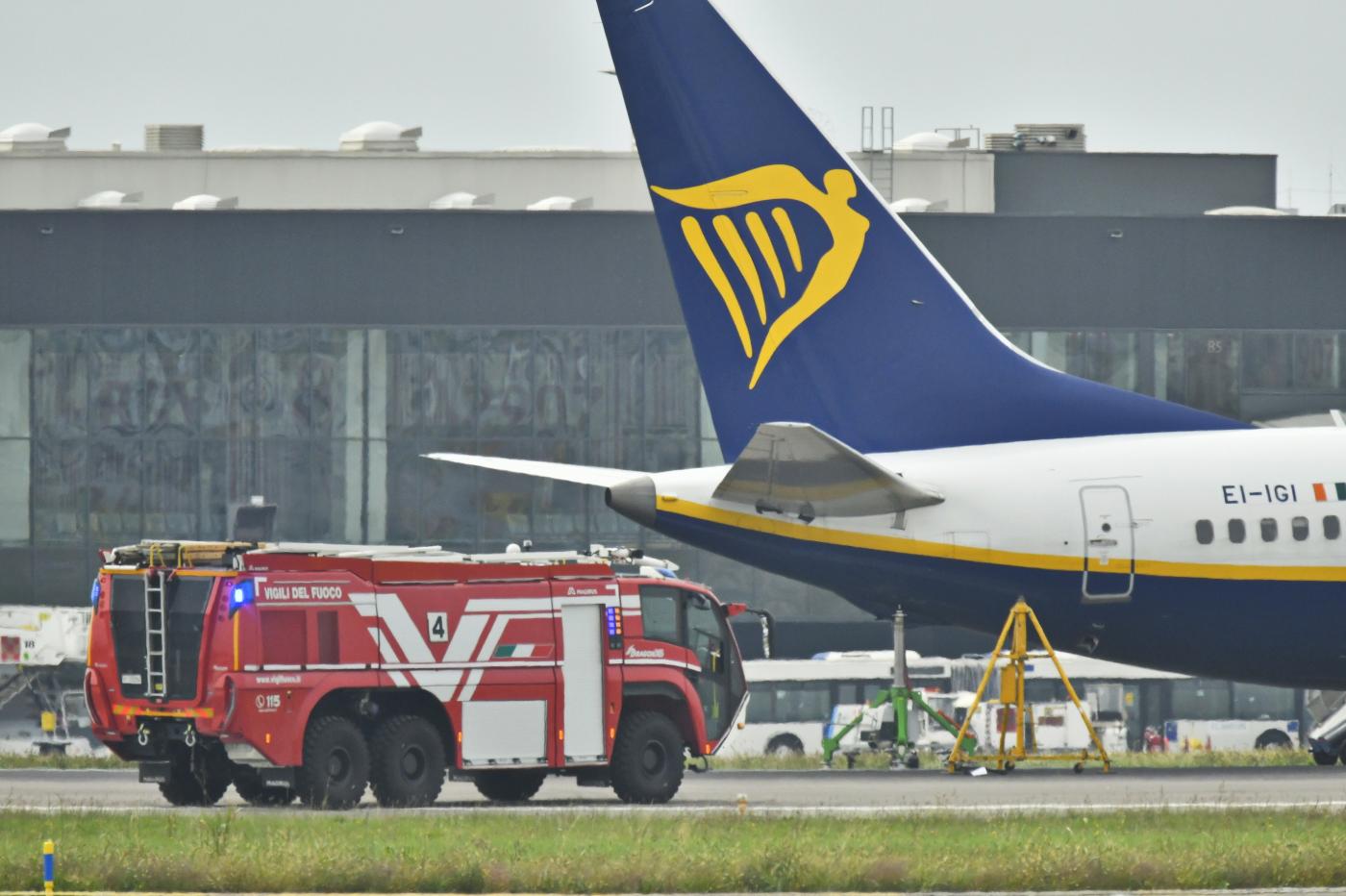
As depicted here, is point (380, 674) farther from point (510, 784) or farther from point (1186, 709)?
point (1186, 709)

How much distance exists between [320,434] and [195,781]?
4584 cm

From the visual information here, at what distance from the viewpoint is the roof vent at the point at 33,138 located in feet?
325

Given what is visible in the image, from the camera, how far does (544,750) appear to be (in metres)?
34.4

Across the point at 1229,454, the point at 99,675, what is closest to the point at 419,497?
the point at 99,675

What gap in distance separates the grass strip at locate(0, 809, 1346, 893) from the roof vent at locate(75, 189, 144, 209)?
68659 mm

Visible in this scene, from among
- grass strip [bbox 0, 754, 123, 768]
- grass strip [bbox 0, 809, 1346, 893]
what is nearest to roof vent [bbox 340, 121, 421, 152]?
grass strip [bbox 0, 754, 123, 768]

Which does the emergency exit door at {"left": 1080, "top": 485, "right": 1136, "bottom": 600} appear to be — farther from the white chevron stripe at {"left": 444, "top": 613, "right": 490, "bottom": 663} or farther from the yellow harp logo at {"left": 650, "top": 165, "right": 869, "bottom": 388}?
the white chevron stripe at {"left": 444, "top": 613, "right": 490, "bottom": 663}

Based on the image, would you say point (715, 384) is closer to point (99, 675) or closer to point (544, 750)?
point (544, 750)

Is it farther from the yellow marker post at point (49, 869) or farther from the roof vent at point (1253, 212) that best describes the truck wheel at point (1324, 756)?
the roof vent at point (1253, 212)

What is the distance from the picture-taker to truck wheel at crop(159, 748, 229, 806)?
1352 inches

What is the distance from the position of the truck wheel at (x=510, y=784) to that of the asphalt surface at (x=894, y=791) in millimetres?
390

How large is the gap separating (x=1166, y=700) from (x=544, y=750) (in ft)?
132

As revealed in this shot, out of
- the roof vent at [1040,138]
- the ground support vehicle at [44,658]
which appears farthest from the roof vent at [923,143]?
the ground support vehicle at [44,658]

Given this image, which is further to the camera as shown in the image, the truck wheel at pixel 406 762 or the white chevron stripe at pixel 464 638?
the white chevron stripe at pixel 464 638
